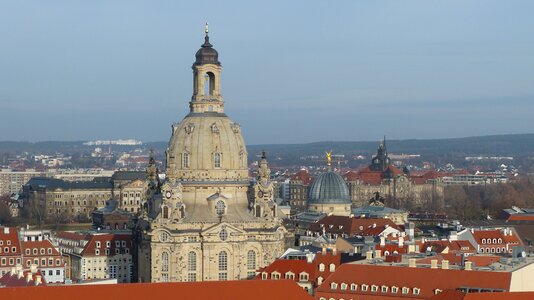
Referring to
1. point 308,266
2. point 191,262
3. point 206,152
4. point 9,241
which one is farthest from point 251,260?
point 9,241

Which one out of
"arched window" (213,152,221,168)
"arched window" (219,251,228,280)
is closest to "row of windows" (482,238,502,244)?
"arched window" (219,251,228,280)

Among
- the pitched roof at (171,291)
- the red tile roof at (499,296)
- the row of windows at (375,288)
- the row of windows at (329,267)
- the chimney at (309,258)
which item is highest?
the pitched roof at (171,291)

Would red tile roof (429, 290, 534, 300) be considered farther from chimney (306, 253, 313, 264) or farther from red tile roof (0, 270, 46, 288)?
chimney (306, 253, 313, 264)

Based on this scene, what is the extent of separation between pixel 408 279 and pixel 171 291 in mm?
19954

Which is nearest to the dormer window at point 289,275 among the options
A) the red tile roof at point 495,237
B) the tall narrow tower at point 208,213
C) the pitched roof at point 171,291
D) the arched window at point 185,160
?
the tall narrow tower at point 208,213

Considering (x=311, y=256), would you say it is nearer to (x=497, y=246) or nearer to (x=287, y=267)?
(x=287, y=267)

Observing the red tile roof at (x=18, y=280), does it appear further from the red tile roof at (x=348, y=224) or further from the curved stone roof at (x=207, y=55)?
the red tile roof at (x=348, y=224)

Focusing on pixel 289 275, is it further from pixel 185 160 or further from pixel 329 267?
pixel 185 160

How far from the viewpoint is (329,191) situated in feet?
535

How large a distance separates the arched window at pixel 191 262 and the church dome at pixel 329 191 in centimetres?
5051

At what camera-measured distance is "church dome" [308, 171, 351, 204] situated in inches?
6403

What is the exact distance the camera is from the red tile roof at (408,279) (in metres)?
81.7

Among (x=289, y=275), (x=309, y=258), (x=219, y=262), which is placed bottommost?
(x=219, y=262)

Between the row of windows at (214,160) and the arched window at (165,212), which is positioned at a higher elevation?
the row of windows at (214,160)
